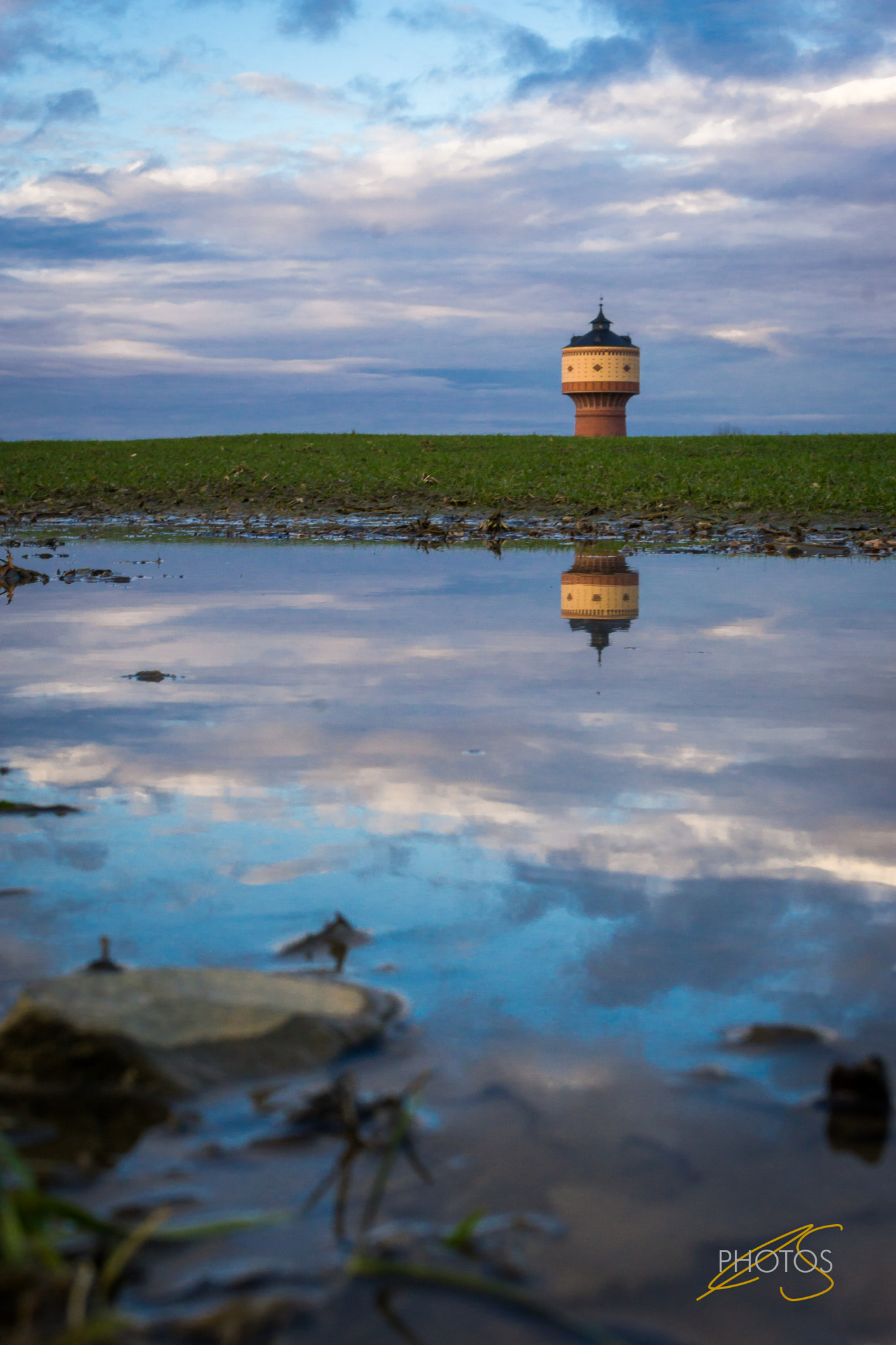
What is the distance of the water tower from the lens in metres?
61.8

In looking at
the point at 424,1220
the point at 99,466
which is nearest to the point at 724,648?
the point at 424,1220

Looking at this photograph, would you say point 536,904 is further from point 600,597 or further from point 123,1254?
point 600,597

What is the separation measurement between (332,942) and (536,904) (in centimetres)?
56

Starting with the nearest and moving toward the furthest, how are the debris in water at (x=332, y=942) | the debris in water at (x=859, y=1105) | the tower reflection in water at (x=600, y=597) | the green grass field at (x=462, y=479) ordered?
the debris in water at (x=859, y=1105), the debris in water at (x=332, y=942), the tower reflection in water at (x=600, y=597), the green grass field at (x=462, y=479)

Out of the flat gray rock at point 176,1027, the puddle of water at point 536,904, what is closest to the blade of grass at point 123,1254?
the puddle of water at point 536,904

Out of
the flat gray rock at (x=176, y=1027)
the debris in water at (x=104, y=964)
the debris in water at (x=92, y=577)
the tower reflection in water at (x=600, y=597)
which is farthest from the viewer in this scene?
the debris in water at (x=92, y=577)

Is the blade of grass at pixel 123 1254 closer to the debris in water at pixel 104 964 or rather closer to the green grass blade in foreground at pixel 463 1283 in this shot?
the green grass blade in foreground at pixel 463 1283

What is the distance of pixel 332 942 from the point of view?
2.97 meters

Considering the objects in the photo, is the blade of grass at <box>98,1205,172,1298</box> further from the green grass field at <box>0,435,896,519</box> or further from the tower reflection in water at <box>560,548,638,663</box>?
the green grass field at <box>0,435,896,519</box>

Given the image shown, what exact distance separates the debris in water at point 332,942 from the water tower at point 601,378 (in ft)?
200

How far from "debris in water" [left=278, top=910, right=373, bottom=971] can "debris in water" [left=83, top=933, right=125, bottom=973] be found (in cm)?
40

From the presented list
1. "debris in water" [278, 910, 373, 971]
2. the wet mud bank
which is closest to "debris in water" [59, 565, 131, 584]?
the wet mud bank
